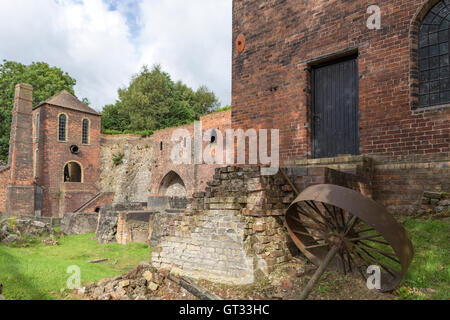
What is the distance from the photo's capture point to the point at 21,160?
2311 cm

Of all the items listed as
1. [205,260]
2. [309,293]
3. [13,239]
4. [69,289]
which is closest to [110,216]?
[13,239]

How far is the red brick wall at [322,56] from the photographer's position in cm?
605

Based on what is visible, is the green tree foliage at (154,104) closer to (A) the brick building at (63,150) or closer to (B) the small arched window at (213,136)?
(A) the brick building at (63,150)

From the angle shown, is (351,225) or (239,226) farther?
(239,226)

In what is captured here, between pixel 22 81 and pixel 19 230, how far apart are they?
2416cm

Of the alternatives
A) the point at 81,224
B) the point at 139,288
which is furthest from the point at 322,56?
the point at 81,224

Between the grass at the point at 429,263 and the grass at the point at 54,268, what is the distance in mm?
5714

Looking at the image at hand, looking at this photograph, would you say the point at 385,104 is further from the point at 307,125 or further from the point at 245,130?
the point at 245,130

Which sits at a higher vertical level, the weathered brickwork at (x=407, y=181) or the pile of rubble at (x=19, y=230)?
the weathered brickwork at (x=407, y=181)

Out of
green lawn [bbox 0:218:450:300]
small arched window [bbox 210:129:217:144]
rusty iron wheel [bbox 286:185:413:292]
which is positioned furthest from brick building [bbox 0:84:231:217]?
rusty iron wheel [bbox 286:185:413:292]

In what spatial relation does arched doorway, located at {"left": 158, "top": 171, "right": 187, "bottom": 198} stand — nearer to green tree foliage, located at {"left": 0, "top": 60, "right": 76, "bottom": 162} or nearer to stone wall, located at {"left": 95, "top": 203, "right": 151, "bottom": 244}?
stone wall, located at {"left": 95, "top": 203, "right": 151, "bottom": 244}

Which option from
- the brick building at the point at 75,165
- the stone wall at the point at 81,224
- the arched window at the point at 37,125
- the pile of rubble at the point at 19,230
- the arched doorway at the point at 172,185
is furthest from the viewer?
the arched window at the point at 37,125

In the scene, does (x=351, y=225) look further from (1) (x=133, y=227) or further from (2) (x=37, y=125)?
(2) (x=37, y=125)

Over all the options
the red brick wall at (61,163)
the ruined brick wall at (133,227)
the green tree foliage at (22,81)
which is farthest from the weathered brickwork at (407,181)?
the green tree foliage at (22,81)
